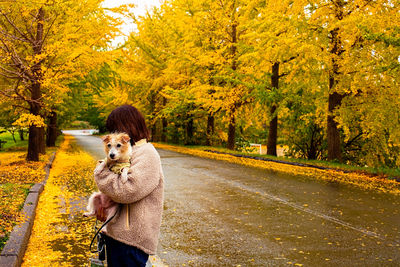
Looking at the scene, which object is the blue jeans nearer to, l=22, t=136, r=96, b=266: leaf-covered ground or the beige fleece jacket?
the beige fleece jacket

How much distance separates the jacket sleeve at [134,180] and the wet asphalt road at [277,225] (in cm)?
276

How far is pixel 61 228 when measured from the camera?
21.7ft

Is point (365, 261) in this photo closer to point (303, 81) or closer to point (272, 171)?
point (272, 171)

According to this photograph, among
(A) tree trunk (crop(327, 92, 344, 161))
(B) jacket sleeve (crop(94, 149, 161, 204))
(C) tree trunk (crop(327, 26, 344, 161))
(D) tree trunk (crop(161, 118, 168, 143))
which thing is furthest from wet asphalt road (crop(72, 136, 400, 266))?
(D) tree trunk (crop(161, 118, 168, 143))

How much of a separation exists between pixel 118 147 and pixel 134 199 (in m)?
0.34

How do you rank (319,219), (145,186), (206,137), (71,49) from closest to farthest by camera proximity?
(145,186) → (319,219) → (71,49) → (206,137)

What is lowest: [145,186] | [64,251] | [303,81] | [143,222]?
[64,251]

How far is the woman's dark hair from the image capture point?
2721 millimetres

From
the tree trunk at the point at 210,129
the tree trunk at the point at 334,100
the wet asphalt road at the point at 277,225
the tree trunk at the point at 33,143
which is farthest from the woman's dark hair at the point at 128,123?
the tree trunk at the point at 210,129

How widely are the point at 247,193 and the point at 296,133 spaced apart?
37.2ft

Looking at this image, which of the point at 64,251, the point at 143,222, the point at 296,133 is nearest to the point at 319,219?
the point at 64,251

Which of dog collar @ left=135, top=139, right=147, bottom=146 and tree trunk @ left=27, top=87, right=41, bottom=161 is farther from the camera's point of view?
tree trunk @ left=27, top=87, right=41, bottom=161

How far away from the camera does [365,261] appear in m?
5.14

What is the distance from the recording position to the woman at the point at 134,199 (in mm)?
2512
